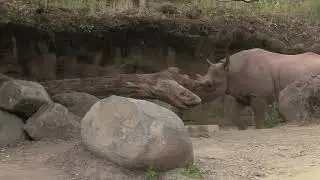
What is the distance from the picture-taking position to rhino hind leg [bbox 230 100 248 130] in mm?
12781

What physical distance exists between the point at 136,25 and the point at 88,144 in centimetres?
909

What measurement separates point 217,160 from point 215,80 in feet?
18.2

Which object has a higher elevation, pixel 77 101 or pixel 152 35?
pixel 152 35

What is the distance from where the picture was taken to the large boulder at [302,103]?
1104 cm

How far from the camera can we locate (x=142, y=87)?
11414 millimetres

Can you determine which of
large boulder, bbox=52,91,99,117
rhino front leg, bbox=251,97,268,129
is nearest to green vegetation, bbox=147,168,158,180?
large boulder, bbox=52,91,99,117

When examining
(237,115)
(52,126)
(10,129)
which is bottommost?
(237,115)

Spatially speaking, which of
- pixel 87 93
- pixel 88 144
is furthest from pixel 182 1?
pixel 88 144

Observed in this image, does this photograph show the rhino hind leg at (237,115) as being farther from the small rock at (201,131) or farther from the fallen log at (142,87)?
the small rock at (201,131)

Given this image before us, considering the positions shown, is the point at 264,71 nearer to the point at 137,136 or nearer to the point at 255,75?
the point at 255,75

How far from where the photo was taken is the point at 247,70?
13.1 metres

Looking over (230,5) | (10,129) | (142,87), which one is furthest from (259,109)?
(10,129)

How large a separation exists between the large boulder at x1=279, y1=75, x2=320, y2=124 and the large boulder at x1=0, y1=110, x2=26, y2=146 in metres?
5.03

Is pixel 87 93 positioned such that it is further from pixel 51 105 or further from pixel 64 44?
pixel 64 44
